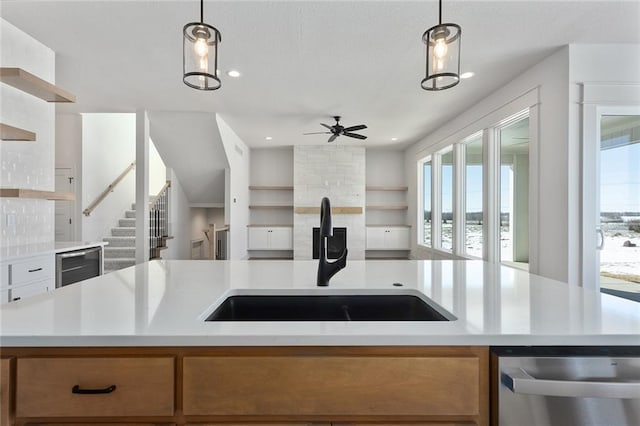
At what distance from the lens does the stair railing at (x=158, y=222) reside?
5.63 metres

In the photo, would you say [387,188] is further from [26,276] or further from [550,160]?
[26,276]

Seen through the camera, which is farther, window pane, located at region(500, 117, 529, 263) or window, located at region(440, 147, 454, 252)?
window, located at region(440, 147, 454, 252)

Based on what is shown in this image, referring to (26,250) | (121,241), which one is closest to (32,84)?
(26,250)

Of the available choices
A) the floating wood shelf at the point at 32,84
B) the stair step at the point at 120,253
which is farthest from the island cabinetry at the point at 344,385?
the stair step at the point at 120,253

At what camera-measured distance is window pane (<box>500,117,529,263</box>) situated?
3945mm

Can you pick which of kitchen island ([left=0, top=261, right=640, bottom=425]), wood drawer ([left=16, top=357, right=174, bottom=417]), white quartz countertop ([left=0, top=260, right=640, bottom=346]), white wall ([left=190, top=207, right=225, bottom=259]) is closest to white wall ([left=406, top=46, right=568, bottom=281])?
white quartz countertop ([left=0, top=260, right=640, bottom=346])

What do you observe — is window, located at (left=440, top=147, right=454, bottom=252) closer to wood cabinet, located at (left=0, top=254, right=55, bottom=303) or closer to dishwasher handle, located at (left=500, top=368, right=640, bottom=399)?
dishwasher handle, located at (left=500, top=368, right=640, bottom=399)

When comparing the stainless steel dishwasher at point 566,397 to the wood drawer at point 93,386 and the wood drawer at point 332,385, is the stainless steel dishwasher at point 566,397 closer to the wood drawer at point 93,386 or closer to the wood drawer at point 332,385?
the wood drawer at point 332,385

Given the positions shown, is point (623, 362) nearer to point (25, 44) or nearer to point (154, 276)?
point (154, 276)

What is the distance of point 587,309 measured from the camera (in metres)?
1.00

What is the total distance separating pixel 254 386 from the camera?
0.79 meters

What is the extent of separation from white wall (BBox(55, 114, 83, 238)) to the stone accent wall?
13.9 ft

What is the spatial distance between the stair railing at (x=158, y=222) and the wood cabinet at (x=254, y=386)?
5270 mm

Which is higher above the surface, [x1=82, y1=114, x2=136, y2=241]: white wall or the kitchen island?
[x1=82, y1=114, x2=136, y2=241]: white wall
